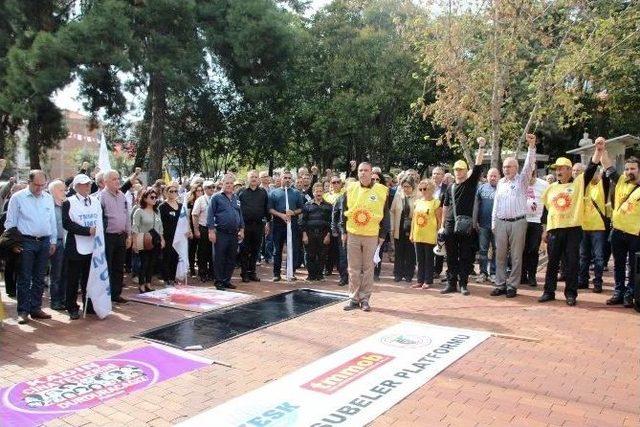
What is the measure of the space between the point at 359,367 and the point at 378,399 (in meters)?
0.73

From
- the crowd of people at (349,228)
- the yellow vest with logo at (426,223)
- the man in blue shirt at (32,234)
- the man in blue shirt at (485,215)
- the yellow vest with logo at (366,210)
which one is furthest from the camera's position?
the man in blue shirt at (485,215)

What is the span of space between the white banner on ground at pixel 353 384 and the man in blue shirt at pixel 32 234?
12.9ft

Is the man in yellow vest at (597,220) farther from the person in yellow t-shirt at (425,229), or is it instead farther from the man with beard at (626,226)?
the person in yellow t-shirt at (425,229)

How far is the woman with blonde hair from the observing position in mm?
9500

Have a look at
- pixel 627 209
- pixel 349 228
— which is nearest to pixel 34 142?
pixel 349 228

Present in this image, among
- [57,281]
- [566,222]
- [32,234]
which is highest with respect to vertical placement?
[566,222]

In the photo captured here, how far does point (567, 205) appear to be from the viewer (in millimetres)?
7551

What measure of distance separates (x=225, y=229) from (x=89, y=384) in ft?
14.1

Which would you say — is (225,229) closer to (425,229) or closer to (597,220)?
(425,229)

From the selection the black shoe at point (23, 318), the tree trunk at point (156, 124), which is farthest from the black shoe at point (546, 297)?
the tree trunk at point (156, 124)

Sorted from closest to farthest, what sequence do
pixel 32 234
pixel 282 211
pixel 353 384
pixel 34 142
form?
pixel 353 384
pixel 32 234
pixel 282 211
pixel 34 142

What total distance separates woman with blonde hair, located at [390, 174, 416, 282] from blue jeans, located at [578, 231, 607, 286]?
9.08 ft

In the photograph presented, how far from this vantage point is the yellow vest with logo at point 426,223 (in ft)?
29.3

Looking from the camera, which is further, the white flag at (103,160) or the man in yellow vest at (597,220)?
the man in yellow vest at (597,220)
